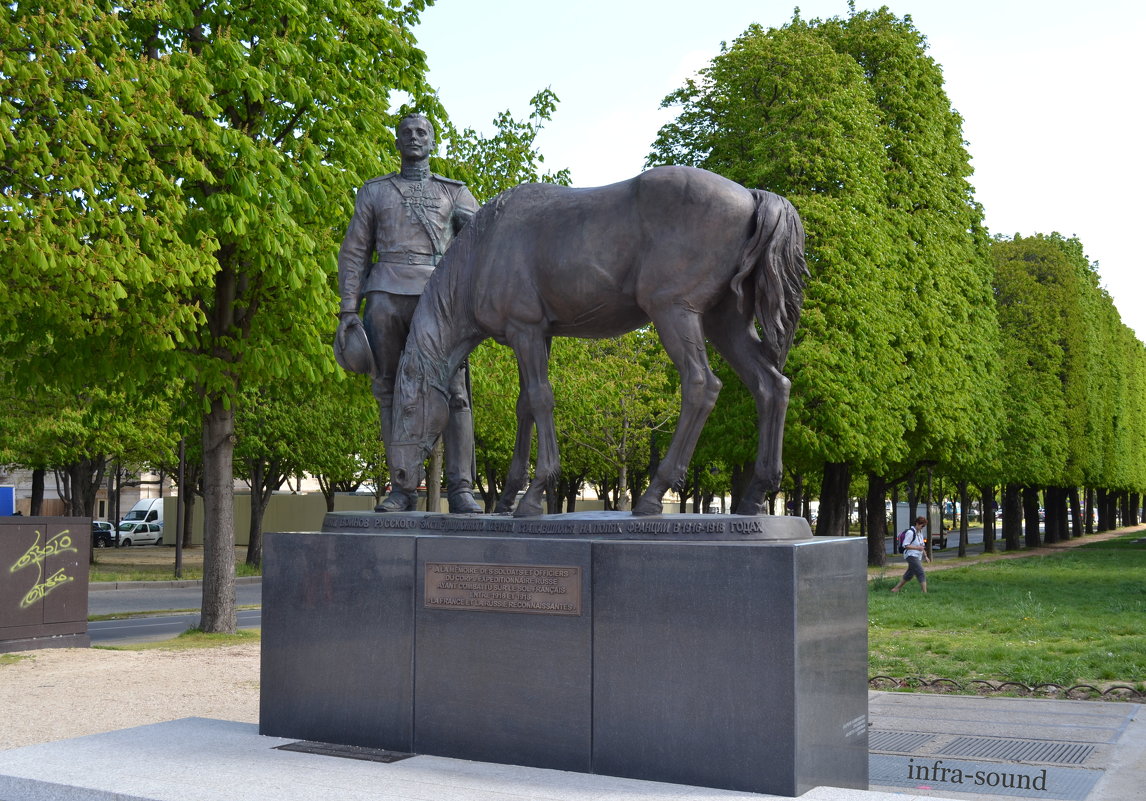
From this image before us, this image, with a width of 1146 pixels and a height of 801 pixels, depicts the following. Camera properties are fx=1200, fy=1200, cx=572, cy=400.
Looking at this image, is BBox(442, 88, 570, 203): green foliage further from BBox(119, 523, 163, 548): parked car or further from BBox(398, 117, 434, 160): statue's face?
BBox(119, 523, 163, 548): parked car

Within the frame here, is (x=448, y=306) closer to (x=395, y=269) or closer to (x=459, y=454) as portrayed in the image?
(x=395, y=269)

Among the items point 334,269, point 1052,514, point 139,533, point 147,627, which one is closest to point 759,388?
point 334,269

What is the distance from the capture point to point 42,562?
15.5 m

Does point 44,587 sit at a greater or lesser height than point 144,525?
greater

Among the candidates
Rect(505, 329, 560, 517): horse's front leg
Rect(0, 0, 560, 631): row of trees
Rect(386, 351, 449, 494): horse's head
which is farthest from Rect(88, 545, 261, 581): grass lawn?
Rect(505, 329, 560, 517): horse's front leg

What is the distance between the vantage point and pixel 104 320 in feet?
46.3

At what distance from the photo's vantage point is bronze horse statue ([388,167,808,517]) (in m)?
6.75

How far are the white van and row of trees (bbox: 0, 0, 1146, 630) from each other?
1037 cm

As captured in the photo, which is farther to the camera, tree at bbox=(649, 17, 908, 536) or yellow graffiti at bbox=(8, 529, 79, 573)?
tree at bbox=(649, 17, 908, 536)

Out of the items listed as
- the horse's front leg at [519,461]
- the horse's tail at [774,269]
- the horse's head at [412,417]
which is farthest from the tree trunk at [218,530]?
the horse's tail at [774,269]

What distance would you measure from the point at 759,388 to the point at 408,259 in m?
2.65

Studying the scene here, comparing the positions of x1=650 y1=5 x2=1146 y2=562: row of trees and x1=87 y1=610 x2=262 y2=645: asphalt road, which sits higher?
x1=650 y1=5 x2=1146 y2=562: row of trees

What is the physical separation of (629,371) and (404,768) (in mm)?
31300

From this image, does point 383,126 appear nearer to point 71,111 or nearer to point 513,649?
point 71,111
